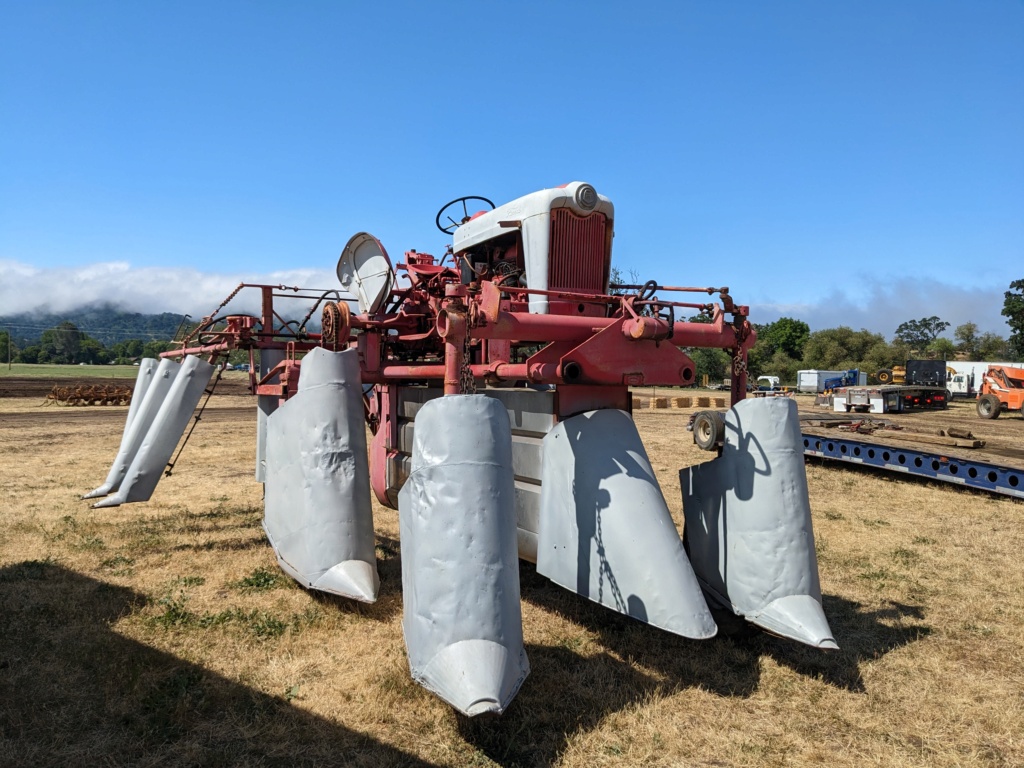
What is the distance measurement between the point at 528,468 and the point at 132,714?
9.78ft

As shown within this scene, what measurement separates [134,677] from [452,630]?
243 cm

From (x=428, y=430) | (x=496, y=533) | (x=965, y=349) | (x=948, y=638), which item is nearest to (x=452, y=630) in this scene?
(x=496, y=533)

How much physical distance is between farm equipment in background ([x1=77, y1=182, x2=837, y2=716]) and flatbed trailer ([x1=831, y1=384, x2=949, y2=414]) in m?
24.0

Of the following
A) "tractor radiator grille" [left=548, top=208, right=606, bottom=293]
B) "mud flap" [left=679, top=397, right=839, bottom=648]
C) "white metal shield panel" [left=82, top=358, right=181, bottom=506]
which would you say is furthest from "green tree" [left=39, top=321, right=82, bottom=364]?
"mud flap" [left=679, top=397, right=839, bottom=648]

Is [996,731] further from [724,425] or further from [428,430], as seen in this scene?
[428,430]

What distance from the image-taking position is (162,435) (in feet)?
23.9

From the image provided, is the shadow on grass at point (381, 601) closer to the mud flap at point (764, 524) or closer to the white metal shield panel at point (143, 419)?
the mud flap at point (764, 524)

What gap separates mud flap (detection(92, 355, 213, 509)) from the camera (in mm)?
7168

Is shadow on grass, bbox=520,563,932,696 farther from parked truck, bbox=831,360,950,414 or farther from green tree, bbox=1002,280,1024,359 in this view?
green tree, bbox=1002,280,1024,359

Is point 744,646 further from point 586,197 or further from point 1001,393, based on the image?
point 1001,393

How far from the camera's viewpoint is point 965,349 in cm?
7544

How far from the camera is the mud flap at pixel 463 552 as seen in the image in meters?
3.68

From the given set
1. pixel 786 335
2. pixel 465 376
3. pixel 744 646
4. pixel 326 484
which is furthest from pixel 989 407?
pixel 786 335

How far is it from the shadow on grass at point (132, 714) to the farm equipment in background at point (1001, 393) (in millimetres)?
29888
